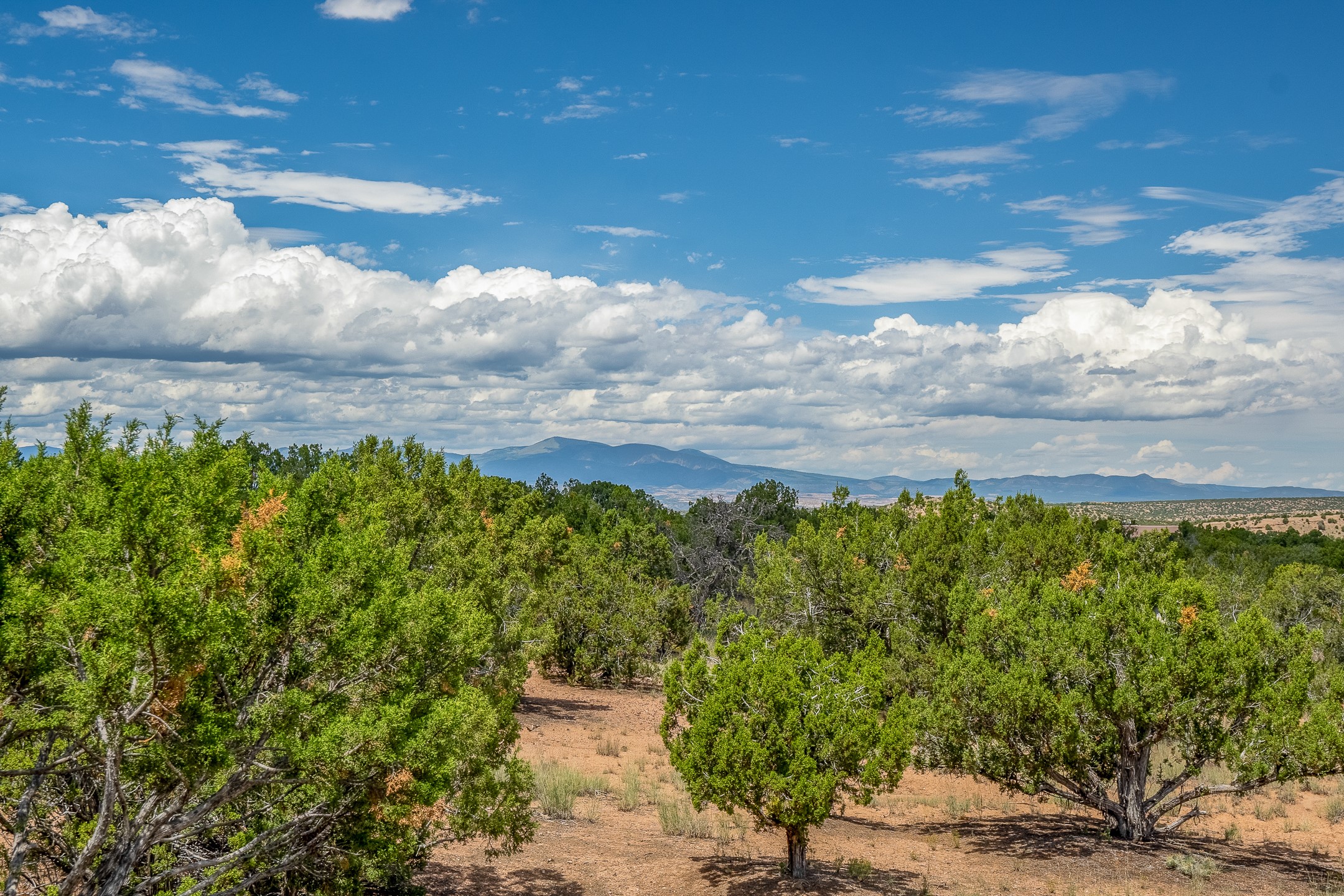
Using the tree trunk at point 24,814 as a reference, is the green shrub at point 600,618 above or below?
below

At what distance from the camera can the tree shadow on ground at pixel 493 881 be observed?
12.2 metres

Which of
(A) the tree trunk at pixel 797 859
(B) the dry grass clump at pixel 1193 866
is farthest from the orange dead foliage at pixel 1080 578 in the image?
(A) the tree trunk at pixel 797 859

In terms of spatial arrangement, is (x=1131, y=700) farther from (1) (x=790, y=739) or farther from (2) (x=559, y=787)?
(2) (x=559, y=787)

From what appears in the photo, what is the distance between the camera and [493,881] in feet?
41.8

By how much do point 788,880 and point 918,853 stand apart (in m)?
3.42

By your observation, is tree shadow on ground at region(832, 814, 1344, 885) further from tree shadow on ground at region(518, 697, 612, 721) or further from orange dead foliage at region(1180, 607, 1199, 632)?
tree shadow on ground at region(518, 697, 612, 721)

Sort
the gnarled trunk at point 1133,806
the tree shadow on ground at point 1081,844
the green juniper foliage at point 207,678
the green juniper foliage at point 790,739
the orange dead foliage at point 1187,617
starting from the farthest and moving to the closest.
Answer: the gnarled trunk at point 1133,806, the tree shadow on ground at point 1081,844, the orange dead foliage at point 1187,617, the green juniper foliage at point 790,739, the green juniper foliage at point 207,678

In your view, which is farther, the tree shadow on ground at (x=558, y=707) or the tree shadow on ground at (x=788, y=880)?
the tree shadow on ground at (x=558, y=707)

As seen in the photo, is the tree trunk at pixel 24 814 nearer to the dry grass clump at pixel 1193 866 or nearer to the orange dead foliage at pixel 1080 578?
the dry grass clump at pixel 1193 866

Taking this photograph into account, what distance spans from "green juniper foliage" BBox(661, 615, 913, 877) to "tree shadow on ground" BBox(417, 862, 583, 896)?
2.45 meters

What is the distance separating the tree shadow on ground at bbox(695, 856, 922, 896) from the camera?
1181 cm

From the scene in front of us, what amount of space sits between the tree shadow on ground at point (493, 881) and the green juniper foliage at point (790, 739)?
8.05 feet

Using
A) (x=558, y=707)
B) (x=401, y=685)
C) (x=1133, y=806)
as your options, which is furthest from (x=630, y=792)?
(x=558, y=707)

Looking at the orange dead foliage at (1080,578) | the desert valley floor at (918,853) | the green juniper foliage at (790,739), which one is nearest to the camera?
the green juniper foliage at (790,739)
